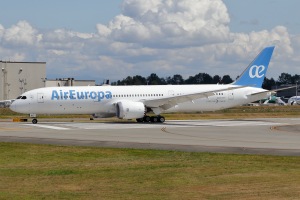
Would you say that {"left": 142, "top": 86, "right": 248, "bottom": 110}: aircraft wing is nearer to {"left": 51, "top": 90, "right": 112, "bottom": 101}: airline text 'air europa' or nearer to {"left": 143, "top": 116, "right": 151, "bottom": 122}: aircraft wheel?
{"left": 143, "top": 116, "right": 151, "bottom": 122}: aircraft wheel

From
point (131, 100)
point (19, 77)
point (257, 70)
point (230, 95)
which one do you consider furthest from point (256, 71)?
point (19, 77)

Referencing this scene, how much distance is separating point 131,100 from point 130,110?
292 cm

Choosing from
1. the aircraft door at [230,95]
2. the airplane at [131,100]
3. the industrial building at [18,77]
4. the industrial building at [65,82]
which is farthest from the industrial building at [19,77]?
the aircraft door at [230,95]

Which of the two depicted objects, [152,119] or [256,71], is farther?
[256,71]

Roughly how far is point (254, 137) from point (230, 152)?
952cm

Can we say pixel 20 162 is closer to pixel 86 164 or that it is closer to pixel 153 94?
pixel 86 164

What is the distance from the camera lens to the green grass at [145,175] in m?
15.4

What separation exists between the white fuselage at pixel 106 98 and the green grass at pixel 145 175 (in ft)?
87.2

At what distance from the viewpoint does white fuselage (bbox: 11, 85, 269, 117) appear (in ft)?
173

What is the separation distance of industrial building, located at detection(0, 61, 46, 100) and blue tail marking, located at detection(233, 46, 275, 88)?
79.5 m

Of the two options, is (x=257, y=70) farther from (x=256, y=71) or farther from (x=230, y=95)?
(x=230, y=95)

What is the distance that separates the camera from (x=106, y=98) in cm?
5400

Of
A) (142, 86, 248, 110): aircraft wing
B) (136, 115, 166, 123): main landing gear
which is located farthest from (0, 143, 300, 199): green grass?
(136, 115, 166, 123): main landing gear

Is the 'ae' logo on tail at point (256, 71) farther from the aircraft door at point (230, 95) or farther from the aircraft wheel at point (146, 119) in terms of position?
the aircraft wheel at point (146, 119)
